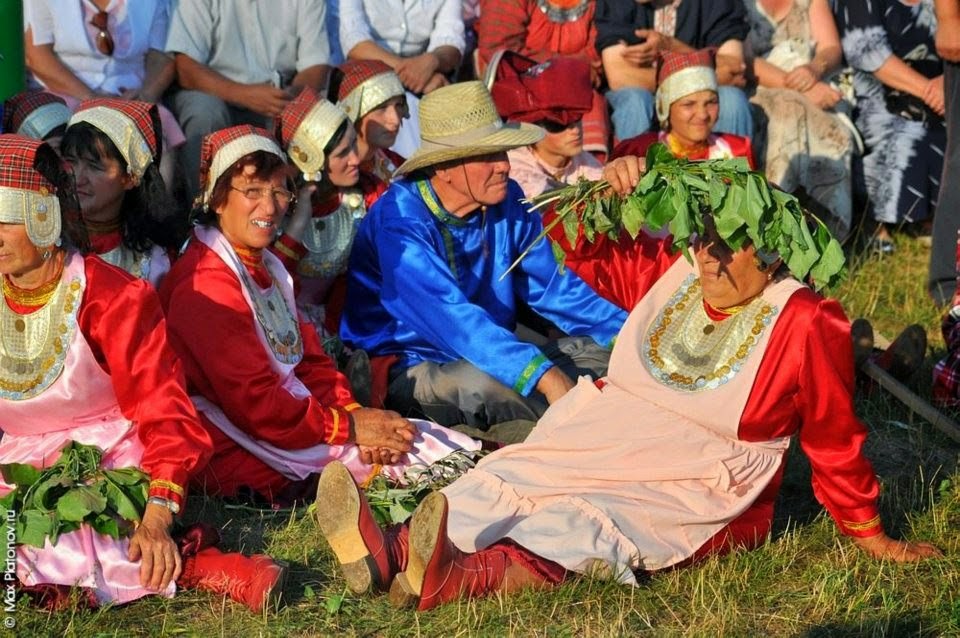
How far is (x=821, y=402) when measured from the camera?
15.4 ft

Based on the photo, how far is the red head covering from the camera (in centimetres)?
775

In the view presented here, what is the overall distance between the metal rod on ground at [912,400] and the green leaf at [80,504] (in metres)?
3.68

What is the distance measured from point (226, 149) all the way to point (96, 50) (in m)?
2.63

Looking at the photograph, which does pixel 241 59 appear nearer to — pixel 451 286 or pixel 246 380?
pixel 451 286

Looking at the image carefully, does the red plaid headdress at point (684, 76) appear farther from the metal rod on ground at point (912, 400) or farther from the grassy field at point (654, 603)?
the grassy field at point (654, 603)

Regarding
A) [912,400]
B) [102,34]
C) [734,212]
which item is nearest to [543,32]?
[102,34]

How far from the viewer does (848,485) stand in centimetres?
477

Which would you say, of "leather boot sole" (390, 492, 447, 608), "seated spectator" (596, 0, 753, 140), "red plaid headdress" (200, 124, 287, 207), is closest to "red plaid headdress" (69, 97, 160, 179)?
"red plaid headdress" (200, 124, 287, 207)

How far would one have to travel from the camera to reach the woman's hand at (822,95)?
359 inches

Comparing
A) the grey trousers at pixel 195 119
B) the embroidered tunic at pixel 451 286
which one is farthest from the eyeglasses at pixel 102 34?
the embroidered tunic at pixel 451 286

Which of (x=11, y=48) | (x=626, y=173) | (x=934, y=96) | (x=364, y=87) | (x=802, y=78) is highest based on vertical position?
(x=626, y=173)

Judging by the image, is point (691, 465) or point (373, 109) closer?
point (691, 465)

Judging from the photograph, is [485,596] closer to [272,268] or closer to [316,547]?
[316,547]

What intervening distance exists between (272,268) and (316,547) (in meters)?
1.33
